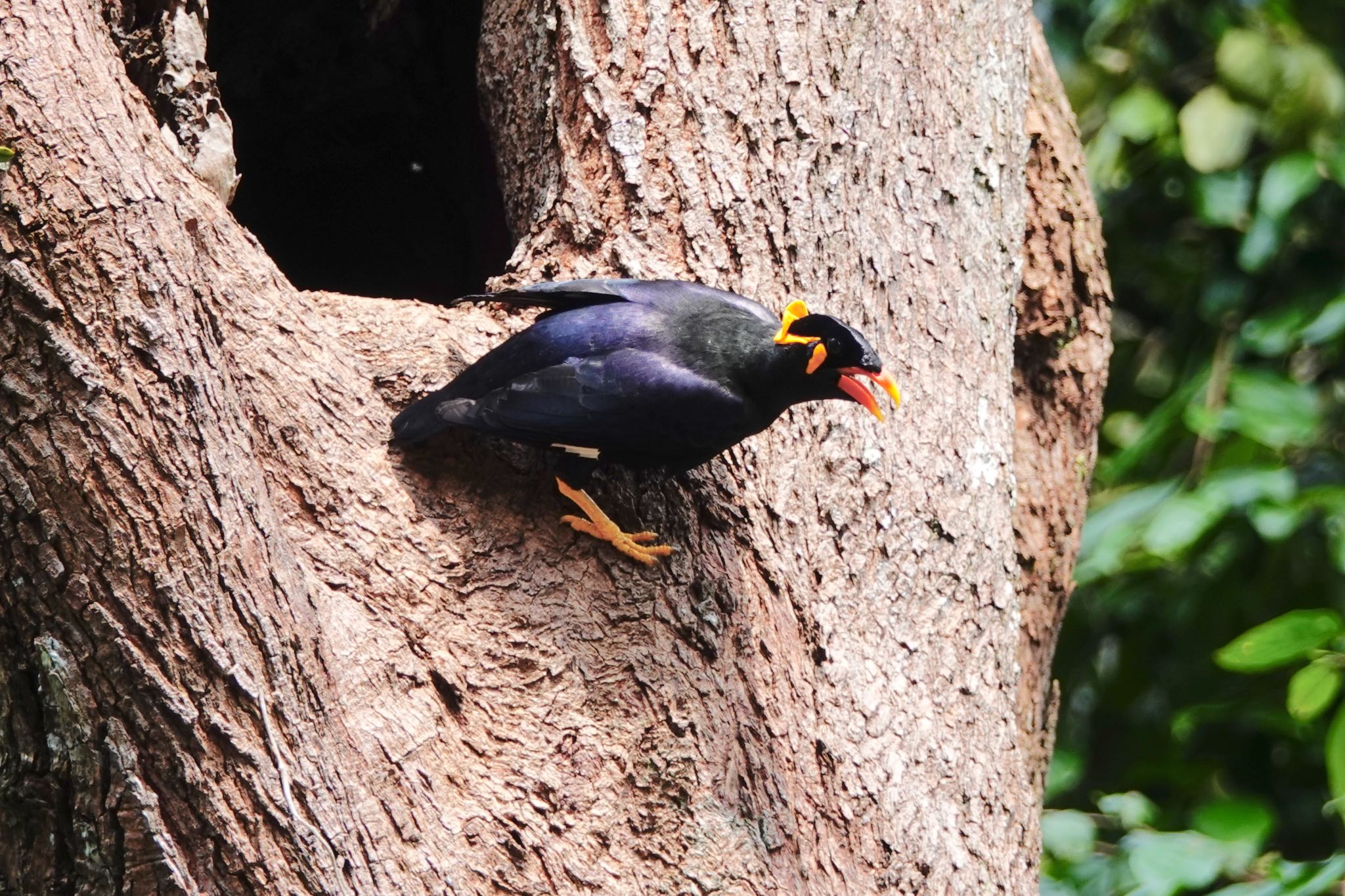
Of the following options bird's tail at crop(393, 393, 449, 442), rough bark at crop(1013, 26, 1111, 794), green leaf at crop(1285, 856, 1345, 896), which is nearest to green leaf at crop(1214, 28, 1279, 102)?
rough bark at crop(1013, 26, 1111, 794)

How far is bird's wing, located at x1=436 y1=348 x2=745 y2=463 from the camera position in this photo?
266 centimetres

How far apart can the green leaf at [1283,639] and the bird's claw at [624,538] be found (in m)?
1.60

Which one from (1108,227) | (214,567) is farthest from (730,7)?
(1108,227)

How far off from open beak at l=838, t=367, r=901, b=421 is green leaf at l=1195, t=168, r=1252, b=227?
199 cm

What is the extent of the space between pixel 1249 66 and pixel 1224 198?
1.28 ft

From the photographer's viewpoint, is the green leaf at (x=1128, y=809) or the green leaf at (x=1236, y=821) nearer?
the green leaf at (x=1236, y=821)

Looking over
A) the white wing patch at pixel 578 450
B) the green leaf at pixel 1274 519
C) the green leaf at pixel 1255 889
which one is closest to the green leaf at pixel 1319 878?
the green leaf at pixel 1255 889

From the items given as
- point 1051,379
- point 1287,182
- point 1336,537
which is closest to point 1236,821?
point 1336,537

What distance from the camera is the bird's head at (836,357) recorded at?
2.70 metres

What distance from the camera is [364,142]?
4.60 metres

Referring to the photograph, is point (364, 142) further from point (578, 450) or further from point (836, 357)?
point (836, 357)

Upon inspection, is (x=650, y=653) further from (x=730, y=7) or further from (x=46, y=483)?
(x=730, y=7)

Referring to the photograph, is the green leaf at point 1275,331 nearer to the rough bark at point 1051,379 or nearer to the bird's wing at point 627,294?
the rough bark at point 1051,379

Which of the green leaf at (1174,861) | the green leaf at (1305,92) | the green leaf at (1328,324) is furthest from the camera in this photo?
the green leaf at (1305,92)
